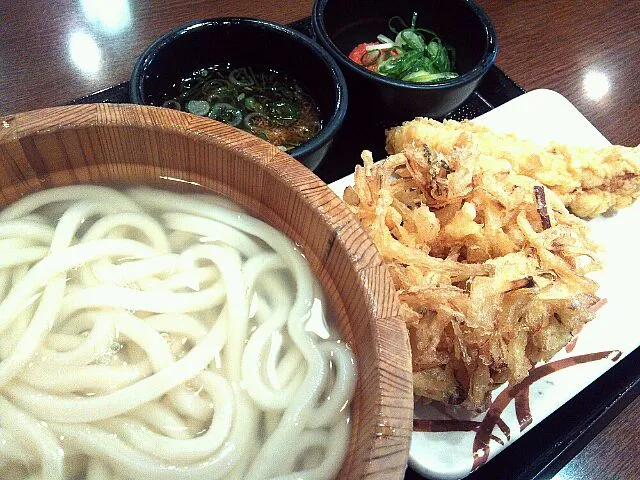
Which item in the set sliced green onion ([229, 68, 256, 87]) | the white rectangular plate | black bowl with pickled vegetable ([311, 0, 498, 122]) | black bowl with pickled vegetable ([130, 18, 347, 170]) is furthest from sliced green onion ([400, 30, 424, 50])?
sliced green onion ([229, 68, 256, 87])

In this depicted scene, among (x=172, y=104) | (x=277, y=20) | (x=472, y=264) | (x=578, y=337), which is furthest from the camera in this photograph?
(x=277, y=20)

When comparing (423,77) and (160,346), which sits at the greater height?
(160,346)

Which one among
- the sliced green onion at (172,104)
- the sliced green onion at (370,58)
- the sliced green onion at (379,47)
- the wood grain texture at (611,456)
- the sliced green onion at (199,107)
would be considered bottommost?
the wood grain texture at (611,456)

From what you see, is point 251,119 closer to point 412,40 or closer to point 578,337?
point 412,40

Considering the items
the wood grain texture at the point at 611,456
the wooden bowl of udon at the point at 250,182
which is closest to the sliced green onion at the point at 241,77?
the wooden bowl of udon at the point at 250,182

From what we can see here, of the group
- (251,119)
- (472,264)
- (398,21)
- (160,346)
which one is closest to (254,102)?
(251,119)

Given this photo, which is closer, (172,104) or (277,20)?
(172,104)

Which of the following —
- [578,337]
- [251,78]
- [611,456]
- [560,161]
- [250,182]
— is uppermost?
[250,182]

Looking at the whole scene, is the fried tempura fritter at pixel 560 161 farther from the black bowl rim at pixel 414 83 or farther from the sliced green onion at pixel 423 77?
the sliced green onion at pixel 423 77
